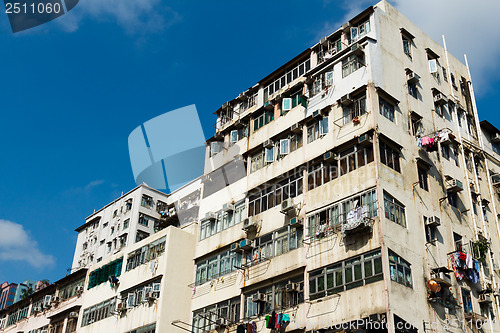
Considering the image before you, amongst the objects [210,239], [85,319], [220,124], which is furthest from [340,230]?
[85,319]

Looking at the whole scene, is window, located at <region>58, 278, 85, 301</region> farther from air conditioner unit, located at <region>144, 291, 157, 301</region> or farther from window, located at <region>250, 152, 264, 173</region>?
window, located at <region>250, 152, 264, 173</region>

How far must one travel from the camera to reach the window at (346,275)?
1948cm

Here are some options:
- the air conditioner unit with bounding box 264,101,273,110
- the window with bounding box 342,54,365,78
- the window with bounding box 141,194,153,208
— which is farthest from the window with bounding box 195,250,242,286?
the window with bounding box 141,194,153,208

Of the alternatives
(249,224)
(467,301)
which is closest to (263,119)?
(249,224)

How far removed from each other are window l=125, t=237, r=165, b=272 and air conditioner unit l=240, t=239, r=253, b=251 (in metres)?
5.16

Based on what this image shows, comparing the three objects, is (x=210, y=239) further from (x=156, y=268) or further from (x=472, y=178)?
(x=472, y=178)

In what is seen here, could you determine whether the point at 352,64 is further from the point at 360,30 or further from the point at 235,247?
the point at 235,247

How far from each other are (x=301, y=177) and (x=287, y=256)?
12.0ft

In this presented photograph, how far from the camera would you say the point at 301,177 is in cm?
2455

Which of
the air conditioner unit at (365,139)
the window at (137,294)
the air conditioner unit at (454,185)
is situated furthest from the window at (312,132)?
the window at (137,294)

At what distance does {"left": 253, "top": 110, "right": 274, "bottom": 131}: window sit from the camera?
2847 centimetres

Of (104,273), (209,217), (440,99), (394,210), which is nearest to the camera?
(394,210)

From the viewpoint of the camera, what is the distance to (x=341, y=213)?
21.7 meters

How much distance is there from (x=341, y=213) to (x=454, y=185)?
19.3 ft
